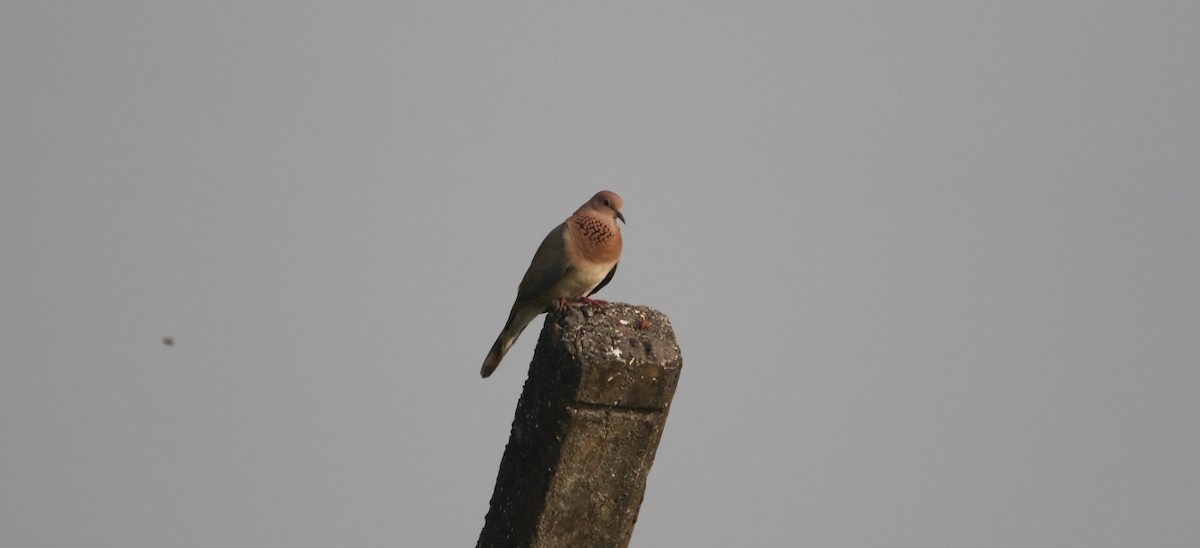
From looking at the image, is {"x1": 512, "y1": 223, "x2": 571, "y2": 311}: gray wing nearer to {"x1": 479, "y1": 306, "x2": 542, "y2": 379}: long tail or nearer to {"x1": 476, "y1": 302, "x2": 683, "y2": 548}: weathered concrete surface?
{"x1": 479, "y1": 306, "x2": 542, "y2": 379}: long tail

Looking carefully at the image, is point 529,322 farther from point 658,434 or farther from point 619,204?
point 658,434

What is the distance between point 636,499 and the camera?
4641 millimetres

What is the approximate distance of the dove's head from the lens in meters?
6.81

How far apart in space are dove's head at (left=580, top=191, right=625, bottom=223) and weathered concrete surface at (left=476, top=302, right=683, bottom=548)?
2.22m

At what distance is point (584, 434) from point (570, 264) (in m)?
2.14

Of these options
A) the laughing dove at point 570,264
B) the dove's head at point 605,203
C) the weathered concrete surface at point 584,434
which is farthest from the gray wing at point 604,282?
the weathered concrete surface at point 584,434

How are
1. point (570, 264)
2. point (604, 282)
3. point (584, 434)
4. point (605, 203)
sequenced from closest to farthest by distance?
point (584, 434)
point (570, 264)
point (605, 203)
point (604, 282)

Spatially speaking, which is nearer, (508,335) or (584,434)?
(584,434)

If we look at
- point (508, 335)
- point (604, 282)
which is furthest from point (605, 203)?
point (508, 335)

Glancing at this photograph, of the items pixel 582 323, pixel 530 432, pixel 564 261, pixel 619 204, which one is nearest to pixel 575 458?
pixel 530 432

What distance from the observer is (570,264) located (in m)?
6.50

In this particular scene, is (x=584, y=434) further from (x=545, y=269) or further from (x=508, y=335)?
(x=508, y=335)

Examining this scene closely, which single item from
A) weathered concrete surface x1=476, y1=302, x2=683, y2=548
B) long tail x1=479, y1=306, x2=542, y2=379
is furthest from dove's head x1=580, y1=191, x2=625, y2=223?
weathered concrete surface x1=476, y1=302, x2=683, y2=548

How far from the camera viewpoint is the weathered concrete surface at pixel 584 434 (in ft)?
14.5
